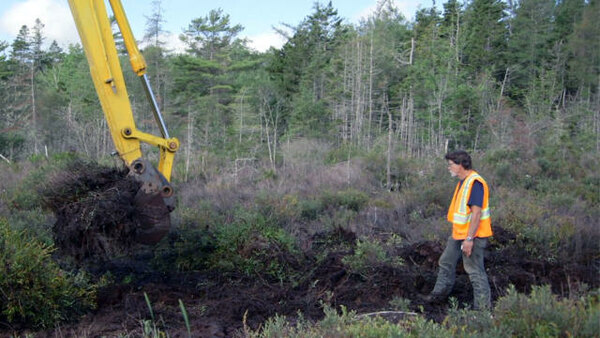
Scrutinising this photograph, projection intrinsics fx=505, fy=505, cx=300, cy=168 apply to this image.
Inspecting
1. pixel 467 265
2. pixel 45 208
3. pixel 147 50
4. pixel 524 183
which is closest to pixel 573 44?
pixel 524 183

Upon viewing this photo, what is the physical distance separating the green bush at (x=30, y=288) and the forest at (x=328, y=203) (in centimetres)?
2

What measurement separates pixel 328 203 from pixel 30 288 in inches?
307

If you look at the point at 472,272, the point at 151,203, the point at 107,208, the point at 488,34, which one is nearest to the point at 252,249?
the point at 151,203

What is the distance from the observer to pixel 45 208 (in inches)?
264

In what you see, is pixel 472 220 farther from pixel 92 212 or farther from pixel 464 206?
pixel 92 212

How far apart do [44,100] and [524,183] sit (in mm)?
29887

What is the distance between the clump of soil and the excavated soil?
1 centimetres

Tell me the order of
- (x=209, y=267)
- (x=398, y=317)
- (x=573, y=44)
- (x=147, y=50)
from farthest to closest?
(x=147, y=50), (x=573, y=44), (x=209, y=267), (x=398, y=317)

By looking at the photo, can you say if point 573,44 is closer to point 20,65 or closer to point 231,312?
point 231,312

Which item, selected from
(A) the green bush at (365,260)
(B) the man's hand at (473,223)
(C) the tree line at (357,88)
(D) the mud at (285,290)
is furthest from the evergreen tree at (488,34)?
(B) the man's hand at (473,223)

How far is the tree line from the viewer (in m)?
20.0

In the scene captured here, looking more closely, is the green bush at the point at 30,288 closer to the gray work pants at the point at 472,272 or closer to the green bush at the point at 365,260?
the green bush at the point at 365,260

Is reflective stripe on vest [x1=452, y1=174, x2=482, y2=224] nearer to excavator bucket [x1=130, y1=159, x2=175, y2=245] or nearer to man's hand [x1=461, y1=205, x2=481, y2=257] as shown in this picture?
man's hand [x1=461, y1=205, x2=481, y2=257]

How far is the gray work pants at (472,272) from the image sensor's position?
19.1 ft
